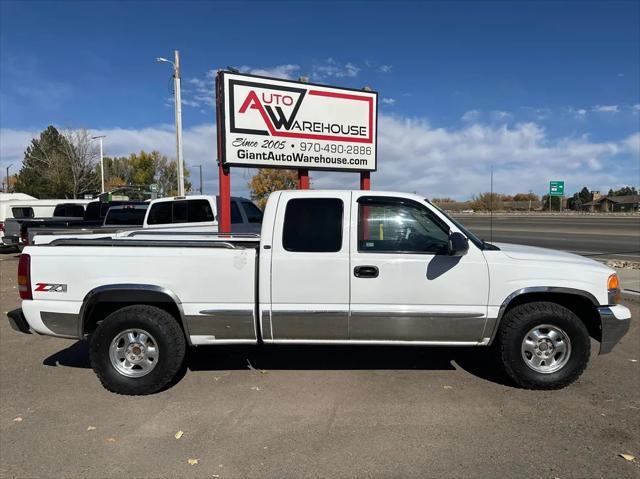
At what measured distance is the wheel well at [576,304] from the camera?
173 inches

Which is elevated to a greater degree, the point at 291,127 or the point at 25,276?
the point at 291,127

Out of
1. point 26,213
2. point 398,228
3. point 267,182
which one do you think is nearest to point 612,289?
point 398,228

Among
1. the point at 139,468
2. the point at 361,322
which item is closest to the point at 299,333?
the point at 361,322

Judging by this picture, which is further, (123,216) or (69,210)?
(69,210)

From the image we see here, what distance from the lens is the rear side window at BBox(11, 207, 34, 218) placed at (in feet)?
58.8

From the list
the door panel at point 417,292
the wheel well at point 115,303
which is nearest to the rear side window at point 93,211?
the wheel well at point 115,303

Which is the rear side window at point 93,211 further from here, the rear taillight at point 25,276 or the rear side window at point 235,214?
the rear taillight at point 25,276

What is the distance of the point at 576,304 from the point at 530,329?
60 centimetres

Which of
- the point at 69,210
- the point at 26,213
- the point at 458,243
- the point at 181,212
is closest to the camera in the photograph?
the point at 458,243

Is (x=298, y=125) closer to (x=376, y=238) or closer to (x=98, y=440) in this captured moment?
(x=376, y=238)

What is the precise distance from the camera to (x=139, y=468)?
319cm

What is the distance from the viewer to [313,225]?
4363 millimetres

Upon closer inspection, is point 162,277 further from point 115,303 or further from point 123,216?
point 123,216

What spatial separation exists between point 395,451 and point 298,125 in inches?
238
